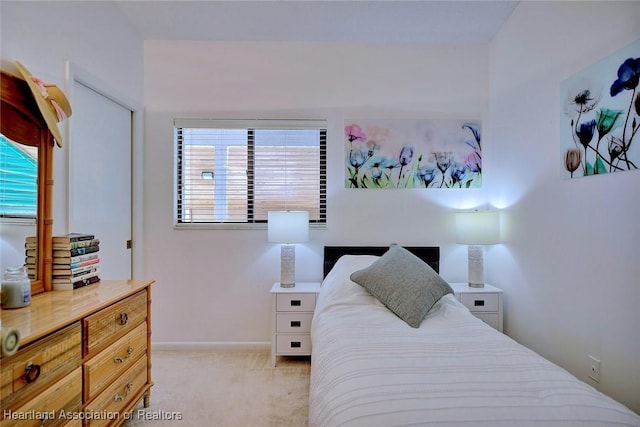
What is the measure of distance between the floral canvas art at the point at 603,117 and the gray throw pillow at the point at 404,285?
112 centimetres

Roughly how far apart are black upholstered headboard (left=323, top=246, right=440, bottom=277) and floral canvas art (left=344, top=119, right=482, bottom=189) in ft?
1.88

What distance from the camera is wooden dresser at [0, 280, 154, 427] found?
1091 millimetres

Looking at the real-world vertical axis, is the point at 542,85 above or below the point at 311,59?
below

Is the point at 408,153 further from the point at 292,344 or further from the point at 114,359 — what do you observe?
the point at 114,359

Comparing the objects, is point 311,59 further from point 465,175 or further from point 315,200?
point 465,175

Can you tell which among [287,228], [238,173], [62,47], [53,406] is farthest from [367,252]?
[62,47]

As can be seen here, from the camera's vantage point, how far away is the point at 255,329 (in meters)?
2.94

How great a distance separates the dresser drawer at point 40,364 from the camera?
103 cm

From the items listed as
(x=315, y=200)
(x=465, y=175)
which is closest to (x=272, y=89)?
(x=315, y=200)

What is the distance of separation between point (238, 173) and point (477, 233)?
2192mm

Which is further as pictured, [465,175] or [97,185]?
[465,175]

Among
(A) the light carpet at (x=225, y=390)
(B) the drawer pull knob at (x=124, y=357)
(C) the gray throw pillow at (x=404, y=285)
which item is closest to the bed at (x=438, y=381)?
(C) the gray throw pillow at (x=404, y=285)

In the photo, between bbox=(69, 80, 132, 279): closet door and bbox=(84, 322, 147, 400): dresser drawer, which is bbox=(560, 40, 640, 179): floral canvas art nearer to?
bbox=(84, 322, 147, 400): dresser drawer

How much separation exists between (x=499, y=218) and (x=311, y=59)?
222 centimetres
